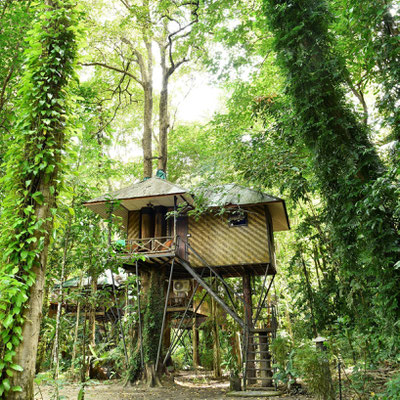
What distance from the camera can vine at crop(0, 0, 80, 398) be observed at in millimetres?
3074

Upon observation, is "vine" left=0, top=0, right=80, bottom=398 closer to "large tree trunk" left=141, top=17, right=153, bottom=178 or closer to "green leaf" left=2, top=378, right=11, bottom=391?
"green leaf" left=2, top=378, right=11, bottom=391

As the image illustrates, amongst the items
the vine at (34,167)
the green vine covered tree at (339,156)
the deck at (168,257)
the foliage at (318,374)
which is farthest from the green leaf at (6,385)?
the deck at (168,257)

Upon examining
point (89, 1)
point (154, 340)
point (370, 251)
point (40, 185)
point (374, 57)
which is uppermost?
point (89, 1)

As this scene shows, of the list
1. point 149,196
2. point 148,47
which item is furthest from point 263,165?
point 148,47

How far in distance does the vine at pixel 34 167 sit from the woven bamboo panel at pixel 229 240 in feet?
29.1

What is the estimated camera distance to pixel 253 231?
12.9 m

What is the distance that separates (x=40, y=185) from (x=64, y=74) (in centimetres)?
137

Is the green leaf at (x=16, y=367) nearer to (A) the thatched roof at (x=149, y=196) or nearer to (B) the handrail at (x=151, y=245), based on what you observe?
(B) the handrail at (x=151, y=245)

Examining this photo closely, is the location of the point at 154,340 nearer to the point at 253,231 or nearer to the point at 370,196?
the point at 253,231

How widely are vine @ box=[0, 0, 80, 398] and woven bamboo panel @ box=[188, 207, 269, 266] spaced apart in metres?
8.88

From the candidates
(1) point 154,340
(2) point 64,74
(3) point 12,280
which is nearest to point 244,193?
(1) point 154,340

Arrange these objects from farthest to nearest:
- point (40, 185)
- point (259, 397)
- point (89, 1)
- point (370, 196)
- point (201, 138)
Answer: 1. point (201, 138)
2. point (89, 1)
3. point (259, 397)
4. point (370, 196)
5. point (40, 185)

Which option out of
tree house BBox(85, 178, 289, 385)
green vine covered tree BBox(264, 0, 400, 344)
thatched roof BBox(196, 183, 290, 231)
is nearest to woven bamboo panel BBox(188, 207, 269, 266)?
tree house BBox(85, 178, 289, 385)

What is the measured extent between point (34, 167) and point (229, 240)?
393 inches
